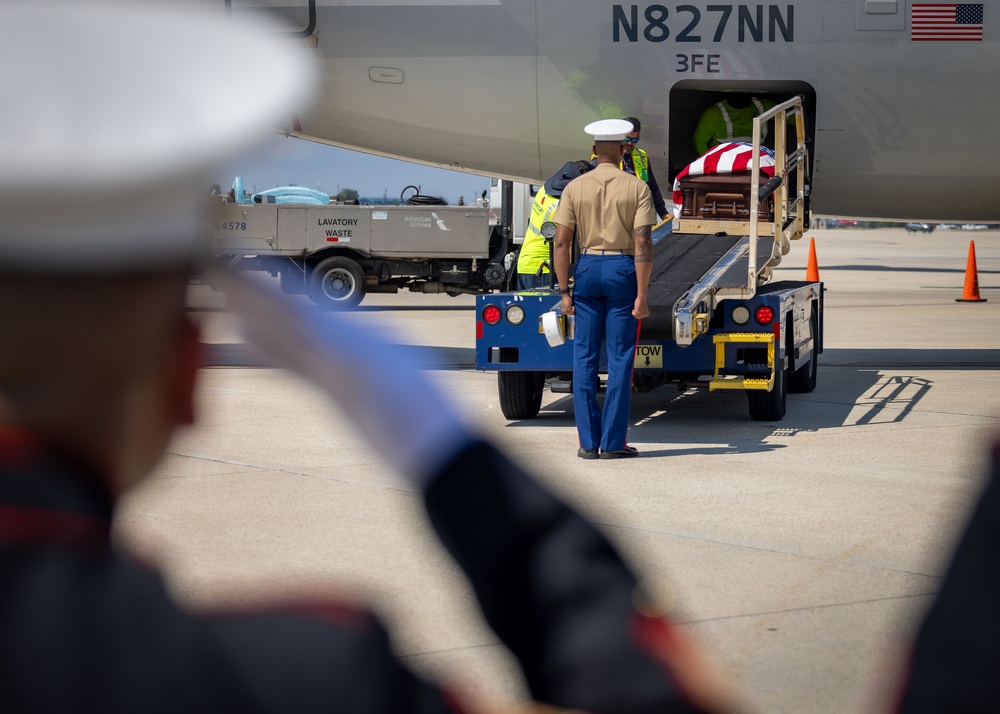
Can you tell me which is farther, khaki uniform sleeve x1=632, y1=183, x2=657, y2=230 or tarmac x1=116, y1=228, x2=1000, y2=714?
khaki uniform sleeve x1=632, y1=183, x2=657, y2=230

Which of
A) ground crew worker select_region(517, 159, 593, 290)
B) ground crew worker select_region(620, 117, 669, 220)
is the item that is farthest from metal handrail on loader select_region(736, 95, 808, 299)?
ground crew worker select_region(517, 159, 593, 290)

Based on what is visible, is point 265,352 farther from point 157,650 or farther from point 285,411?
point 285,411

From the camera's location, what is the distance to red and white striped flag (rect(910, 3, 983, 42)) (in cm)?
864

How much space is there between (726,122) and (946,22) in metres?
1.81

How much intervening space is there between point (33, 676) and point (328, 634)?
0.18m

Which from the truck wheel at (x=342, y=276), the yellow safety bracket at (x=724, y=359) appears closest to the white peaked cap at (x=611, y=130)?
the yellow safety bracket at (x=724, y=359)

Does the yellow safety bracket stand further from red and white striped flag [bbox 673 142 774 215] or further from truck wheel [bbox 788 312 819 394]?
truck wheel [bbox 788 312 819 394]

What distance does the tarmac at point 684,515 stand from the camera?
126 inches

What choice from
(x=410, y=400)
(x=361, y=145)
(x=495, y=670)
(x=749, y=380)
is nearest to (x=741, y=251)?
(x=749, y=380)

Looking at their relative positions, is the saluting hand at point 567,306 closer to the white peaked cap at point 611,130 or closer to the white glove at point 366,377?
the white peaked cap at point 611,130

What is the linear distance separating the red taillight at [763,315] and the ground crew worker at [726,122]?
248 centimetres

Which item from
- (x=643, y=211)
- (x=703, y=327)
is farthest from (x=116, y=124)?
(x=703, y=327)

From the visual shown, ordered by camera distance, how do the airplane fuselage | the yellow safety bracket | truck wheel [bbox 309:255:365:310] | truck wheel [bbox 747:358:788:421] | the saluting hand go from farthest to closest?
truck wheel [bbox 309:255:365:310], the airplane fuselage, truck wheel [bbox 747:358:788:421], the yellow safety bracket, the saluting hand

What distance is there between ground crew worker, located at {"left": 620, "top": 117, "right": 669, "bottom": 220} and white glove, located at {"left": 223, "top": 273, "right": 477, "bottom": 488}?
7.82 m
